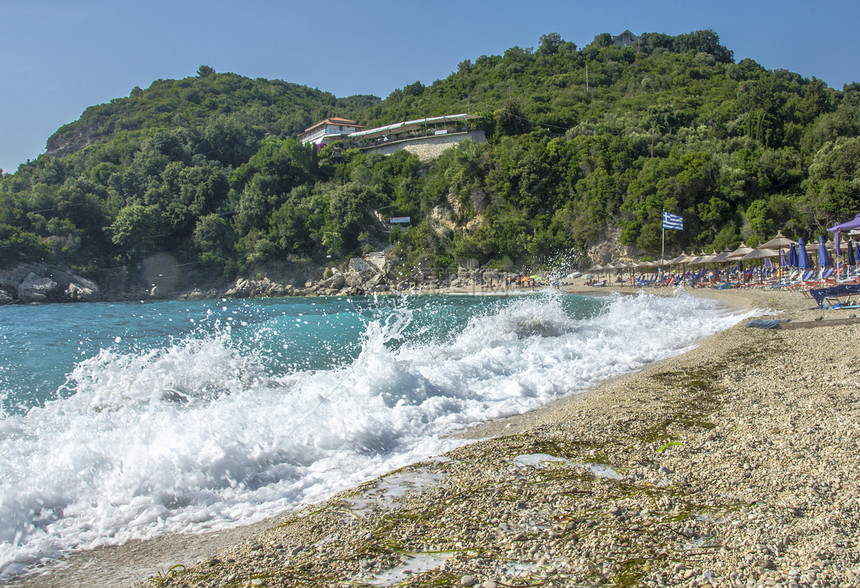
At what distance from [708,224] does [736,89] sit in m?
30.0

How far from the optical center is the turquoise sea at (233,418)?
4121mm

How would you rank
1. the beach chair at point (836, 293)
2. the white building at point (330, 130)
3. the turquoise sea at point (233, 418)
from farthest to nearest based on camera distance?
the white building at point (330, 130) → the beach chair at point (836, 293) → the turquoise sea at point (233, 418)

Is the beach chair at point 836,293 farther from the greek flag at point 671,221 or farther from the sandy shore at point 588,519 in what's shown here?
the greek flag at point 671,221

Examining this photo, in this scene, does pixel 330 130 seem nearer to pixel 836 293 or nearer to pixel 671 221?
pixel 671 221

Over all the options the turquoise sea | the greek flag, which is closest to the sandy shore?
the turquoise sea

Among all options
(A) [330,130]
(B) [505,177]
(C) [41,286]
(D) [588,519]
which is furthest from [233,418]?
(A) [330,130]

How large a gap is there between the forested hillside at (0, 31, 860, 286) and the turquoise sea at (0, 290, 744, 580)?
3579 cm

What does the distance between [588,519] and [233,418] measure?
4.14 metres

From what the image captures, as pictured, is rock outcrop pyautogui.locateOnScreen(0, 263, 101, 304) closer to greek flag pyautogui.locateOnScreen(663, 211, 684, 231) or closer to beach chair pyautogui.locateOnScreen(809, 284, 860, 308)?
greek flag pyautogui.locateOnScreen(663, 211, 684, 231)

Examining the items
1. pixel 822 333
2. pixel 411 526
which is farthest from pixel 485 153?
pixel 411 526

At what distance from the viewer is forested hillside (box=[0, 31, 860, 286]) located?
144 ft

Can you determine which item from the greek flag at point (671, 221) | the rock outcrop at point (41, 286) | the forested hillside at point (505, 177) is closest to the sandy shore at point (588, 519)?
the greek flag at point (671, 221)

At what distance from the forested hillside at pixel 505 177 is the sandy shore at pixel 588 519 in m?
41.3

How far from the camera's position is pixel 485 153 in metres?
56.8
